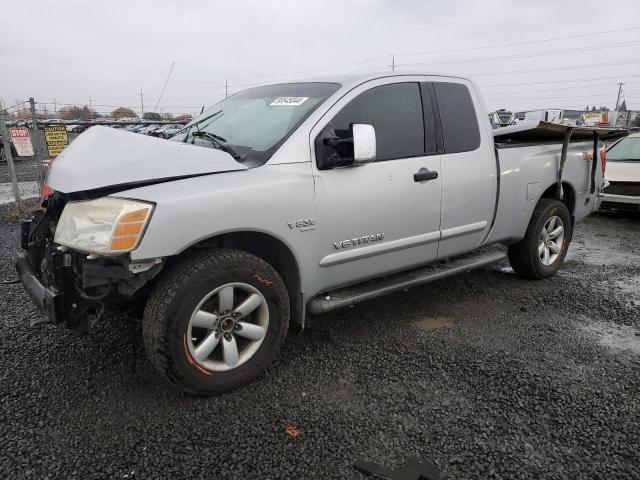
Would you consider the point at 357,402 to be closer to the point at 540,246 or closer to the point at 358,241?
the point at 358,241

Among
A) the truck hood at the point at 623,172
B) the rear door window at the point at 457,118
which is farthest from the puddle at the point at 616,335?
the truck hood at the point at 623,172

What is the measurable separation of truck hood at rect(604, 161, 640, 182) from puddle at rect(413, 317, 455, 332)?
5682 millimetres

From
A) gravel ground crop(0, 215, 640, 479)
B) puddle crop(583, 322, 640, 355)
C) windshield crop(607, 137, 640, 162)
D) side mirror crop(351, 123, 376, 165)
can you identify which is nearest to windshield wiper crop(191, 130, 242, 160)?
side mirror crop(351, 123, 376, 165)

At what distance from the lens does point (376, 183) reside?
3.05 metres

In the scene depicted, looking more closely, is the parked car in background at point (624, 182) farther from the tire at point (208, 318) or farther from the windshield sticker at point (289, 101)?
the tire at point (208, 318)

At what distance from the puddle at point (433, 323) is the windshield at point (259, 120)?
178 cm

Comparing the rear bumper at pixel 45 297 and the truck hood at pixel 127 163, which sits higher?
the truck hood at pixel 127 163

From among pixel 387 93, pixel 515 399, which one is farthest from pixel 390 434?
pixel 387 93

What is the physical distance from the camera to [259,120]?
10.6ft

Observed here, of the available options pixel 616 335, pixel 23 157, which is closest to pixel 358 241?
pixel 616 335

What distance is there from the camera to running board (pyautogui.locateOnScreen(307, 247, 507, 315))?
3.01 metres

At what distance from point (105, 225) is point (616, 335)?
358 centimetres

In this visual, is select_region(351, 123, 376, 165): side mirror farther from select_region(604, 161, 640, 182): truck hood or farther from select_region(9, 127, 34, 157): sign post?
select_region(9, 127, 34, 157): sign post

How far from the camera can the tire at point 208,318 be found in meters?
2.38
